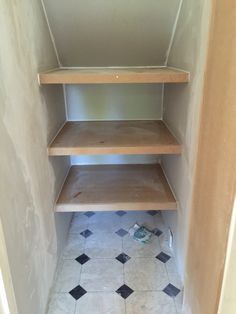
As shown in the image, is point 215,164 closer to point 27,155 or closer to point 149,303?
point 27,155

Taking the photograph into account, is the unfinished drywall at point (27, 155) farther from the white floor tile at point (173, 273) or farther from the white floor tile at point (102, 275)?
the white floor tile at point (173, 273)

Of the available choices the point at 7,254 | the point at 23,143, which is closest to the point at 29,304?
the point at 7,254

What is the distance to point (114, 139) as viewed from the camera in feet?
5.28

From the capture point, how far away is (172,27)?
A: 1468mm

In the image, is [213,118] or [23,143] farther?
[23,143]

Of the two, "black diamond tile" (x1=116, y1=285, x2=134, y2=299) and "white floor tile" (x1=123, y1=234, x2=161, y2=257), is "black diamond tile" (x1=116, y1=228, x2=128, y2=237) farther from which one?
"black diamond tile" (x1=116, y1=285, x2=134, y2=299)

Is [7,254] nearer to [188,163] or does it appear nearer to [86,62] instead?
[188,163]

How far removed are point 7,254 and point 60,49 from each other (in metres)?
1.29

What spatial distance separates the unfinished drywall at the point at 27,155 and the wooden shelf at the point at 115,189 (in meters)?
0.19

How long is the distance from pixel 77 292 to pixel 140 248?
1.78 ft

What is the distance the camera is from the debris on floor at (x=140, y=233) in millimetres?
1915

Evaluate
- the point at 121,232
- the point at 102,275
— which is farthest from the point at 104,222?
the point at 102,275

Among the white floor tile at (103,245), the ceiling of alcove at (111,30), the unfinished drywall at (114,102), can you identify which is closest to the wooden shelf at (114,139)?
the unfinished drywall at (114,102)

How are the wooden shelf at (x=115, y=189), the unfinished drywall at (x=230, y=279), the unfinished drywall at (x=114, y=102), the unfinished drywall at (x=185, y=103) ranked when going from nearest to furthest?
the unfinished drywall at (x=230, y=279) < the unfinished drywall at (x=185, y=103) < the wooden shelf at (x=115, y=189) < the unfinished drywall at (x=114, y=102)
